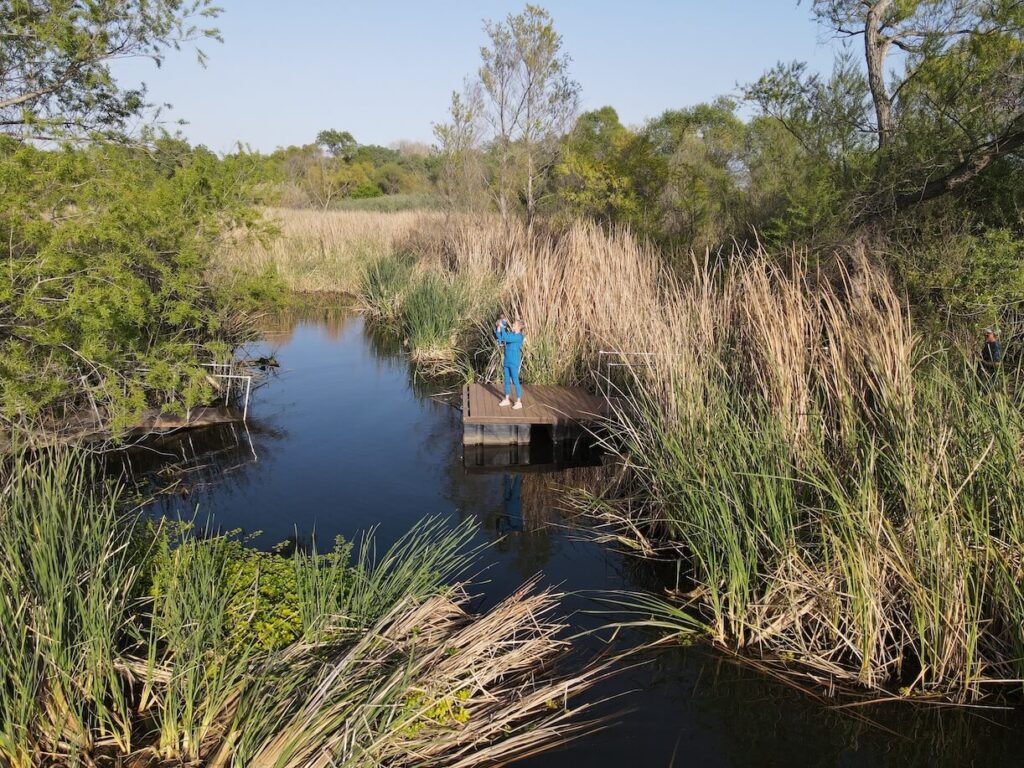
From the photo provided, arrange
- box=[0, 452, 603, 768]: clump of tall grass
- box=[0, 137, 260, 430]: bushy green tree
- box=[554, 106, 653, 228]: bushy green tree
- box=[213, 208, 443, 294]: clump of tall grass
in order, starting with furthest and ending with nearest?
box=[213, 208, 443, 294]: clump of tall grass < box=[554, 106, 653, 228]: bushy green tree < box=[0, 137, 260, 430]: bushy green tree < box=[0, 452, 603, 768]: clump of tall grass

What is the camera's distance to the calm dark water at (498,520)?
3.83 metres

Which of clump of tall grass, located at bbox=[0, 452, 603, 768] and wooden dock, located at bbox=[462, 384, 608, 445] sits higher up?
wooden dock, located at bbox=[462, 384, 608, 445]

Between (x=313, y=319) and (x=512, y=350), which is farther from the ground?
(x=313, y=319)

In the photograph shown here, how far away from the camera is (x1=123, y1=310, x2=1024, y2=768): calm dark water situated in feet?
12.6

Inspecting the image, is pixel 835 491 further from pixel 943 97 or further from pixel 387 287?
pixel 387 287

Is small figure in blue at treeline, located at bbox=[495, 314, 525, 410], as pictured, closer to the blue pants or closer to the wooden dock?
the blue pants

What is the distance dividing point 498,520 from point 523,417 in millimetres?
1845

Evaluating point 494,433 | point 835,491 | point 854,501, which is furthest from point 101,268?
point 854,501

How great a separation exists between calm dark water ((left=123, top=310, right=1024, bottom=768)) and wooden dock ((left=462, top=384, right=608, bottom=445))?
25 cm

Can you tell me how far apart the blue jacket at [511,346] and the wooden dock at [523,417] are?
1.74 feet

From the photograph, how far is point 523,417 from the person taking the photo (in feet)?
28.0

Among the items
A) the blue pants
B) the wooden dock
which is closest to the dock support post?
the wooden dock

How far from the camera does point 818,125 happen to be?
35.3ft

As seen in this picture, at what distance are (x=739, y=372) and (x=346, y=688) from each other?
12.4ft
